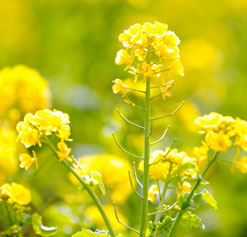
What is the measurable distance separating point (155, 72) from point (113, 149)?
1.59 meters

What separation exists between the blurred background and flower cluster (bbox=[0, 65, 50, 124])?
1.03 ft

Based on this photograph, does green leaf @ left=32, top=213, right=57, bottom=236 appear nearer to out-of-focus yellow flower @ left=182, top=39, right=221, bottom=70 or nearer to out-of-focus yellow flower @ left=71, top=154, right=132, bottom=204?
out-of-focus yellow flower @ left=71, top=154, right=132, bottom=204

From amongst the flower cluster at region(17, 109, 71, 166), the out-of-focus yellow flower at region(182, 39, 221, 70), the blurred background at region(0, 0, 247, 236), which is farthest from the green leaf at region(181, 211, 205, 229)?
the out-of-focus yellow flower at region(182, 39, 221, 70)

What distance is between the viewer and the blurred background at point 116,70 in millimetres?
3201

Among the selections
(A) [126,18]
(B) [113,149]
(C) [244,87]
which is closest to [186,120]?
(B) [113,149]

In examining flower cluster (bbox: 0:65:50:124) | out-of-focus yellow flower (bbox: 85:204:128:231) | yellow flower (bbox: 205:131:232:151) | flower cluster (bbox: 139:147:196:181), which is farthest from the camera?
flower cluster (bbox: 0:65:50:124)

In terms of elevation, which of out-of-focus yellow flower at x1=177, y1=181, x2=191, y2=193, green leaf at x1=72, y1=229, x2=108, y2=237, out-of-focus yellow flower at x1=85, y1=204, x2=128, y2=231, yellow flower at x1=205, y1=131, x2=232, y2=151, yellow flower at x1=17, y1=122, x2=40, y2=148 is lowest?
out-of-focus yellow flower at x1=85, y1=204, x2=128, y2=231

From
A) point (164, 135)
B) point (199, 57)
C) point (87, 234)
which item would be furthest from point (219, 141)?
point (199, 57)

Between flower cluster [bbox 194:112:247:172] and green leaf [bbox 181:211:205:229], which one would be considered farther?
green leaf [bbox 181:211:205:229]

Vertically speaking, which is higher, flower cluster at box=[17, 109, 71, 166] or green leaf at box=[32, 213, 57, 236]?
flower cluster at box=[17, 109, 71, 166]

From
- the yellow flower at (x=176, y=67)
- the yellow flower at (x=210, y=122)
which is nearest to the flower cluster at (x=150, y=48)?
the yellow flower at (x=176, y=67)

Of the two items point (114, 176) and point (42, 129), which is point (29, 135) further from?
point (114, 176)

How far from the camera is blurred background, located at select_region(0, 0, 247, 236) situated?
10.5 ft

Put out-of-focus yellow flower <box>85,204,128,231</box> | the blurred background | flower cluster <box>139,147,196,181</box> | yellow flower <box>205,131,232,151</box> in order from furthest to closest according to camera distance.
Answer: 1. the blurred background
2. out-of-focus yellow flower <box>85,204,128,231</box>
3. flower cluster <box>139,147,196,181</box>
4. yellow flower <box>205,131,232,151</box>
